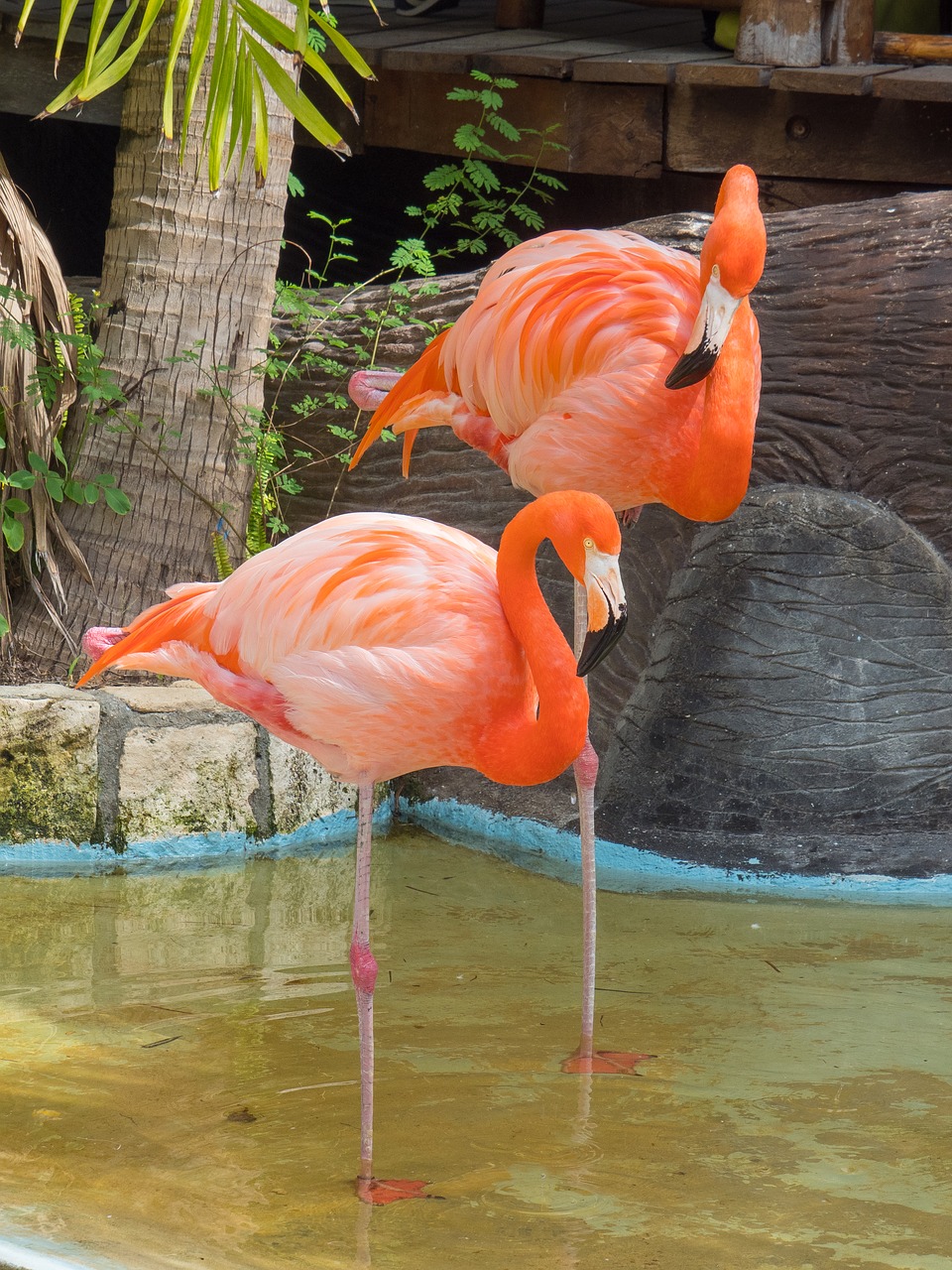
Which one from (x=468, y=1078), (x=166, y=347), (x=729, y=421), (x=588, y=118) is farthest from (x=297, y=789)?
(x=588, y=118)

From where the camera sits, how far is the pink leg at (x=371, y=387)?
368 cm

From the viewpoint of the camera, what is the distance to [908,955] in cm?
341

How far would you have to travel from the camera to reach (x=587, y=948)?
9.82 feet

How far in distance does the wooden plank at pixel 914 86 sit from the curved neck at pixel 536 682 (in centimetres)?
296

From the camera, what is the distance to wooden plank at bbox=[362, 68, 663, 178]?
5.17 metres

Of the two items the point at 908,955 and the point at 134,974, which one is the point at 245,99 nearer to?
the point at 134,974

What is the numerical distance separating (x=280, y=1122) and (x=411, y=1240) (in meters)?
0.44

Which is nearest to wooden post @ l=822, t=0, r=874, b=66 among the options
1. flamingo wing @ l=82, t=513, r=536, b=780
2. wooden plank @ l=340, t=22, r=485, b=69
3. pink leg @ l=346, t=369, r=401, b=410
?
wooden plank @ l=340, t=22, r=485, b=69

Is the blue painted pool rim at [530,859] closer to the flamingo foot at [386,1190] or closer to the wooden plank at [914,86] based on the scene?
the flamingo foot at [386,1190]

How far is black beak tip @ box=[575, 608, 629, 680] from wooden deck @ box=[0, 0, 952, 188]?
10.3 feet

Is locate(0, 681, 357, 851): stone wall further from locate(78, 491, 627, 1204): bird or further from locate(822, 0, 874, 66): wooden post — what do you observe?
locate(822, 0, 874, 66): wooden post

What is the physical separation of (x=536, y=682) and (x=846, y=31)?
3275 mm

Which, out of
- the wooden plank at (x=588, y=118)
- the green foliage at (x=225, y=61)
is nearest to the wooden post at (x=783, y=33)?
the wooden plank at (x=588, y=118)

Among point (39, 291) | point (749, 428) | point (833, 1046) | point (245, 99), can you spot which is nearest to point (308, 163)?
point (39, 291)
